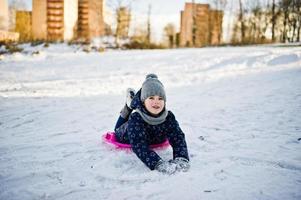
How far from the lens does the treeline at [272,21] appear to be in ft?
86.1

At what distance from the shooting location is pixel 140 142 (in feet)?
8.13

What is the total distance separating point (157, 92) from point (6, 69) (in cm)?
927

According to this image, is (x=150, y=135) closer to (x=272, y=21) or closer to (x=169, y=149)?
(x=169, y=149)

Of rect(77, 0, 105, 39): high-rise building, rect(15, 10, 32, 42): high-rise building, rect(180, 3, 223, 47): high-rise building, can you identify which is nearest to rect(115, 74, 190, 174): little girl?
rect(180, 3, 223, 47): high-rise building

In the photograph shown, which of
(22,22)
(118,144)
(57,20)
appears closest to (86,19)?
(57,20)

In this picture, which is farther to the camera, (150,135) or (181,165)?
(150,135)

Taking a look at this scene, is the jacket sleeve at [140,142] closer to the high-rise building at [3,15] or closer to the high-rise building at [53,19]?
the high-rise building at [3,15]

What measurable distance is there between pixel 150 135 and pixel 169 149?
1.29 ft

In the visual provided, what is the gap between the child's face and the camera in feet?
8.47

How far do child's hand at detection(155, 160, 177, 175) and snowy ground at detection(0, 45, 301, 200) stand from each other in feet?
0.16

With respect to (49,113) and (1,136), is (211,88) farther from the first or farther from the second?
(1,136)

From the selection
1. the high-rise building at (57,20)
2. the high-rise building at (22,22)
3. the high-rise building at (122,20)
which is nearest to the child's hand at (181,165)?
the high-rise building at (122,20)

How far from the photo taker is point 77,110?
5059 millimetres

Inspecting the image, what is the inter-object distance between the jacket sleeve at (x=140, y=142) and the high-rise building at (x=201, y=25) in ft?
67.3
